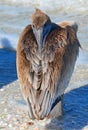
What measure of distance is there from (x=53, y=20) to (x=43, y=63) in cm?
490

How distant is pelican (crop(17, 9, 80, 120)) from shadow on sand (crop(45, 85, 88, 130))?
307 mm

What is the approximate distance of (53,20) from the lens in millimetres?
9570

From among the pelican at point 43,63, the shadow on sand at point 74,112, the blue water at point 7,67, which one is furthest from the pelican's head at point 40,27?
the blue water at point 7,67

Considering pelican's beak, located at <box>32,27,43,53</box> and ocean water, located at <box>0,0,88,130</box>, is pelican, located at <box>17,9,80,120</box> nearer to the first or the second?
pelican's beak, located at <box>32,27,43,53</box>

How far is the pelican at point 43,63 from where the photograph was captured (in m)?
4.72

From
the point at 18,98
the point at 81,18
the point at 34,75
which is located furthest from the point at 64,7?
the point at 34,75

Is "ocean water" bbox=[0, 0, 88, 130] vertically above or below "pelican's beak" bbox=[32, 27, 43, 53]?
below

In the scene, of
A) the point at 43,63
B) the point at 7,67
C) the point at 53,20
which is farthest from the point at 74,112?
the point at 53,20

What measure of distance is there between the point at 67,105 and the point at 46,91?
1.16 metres

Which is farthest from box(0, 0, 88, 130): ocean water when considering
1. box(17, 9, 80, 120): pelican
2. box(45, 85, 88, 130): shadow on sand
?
box(17, 9, 80, 120): pelican

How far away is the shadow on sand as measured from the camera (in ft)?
17.5

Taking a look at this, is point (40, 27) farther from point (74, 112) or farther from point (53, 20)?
point (53, 20)

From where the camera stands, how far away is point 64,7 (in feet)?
35.4

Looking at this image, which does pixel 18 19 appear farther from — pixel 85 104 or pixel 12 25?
pixel 85 104
